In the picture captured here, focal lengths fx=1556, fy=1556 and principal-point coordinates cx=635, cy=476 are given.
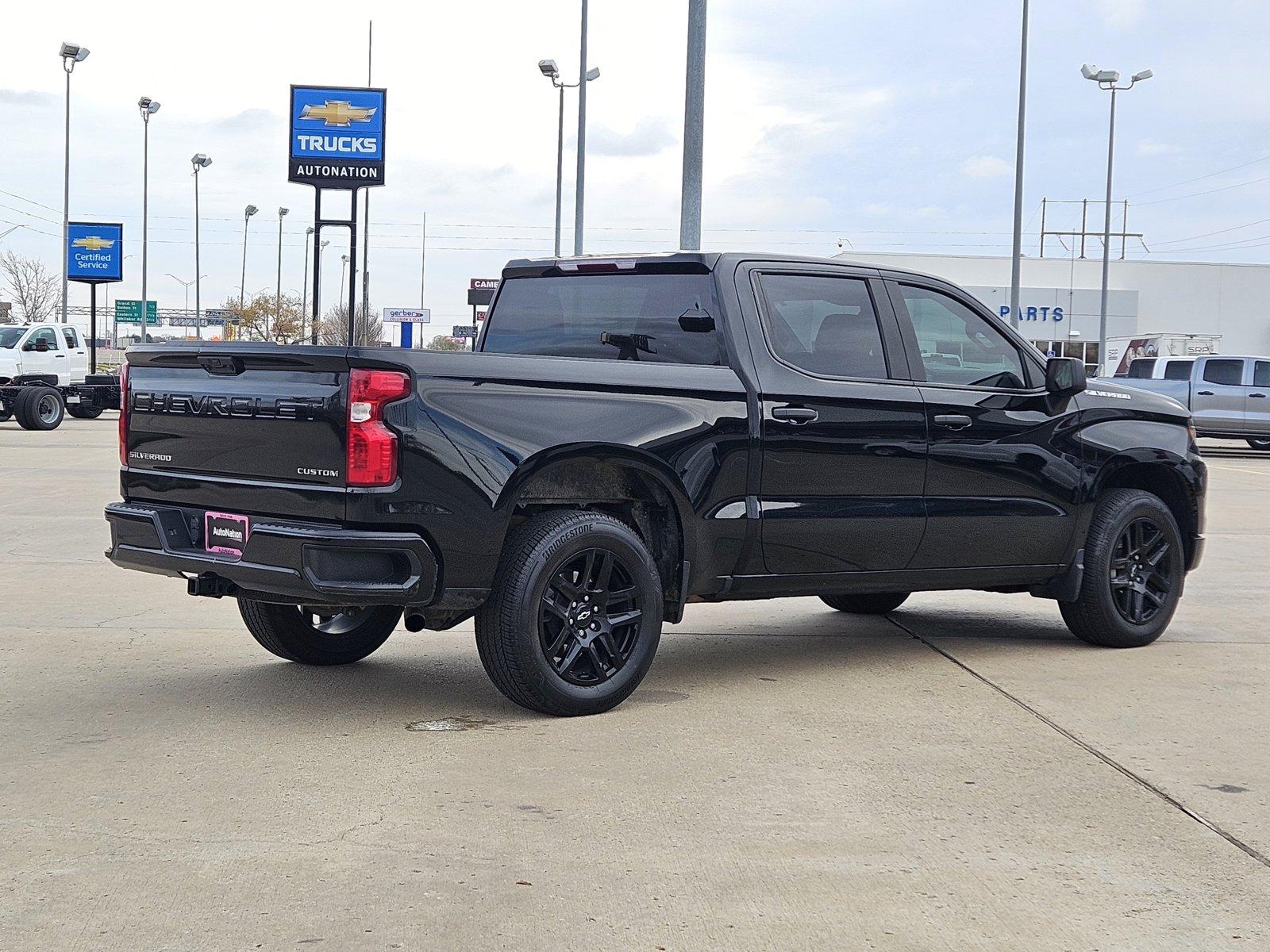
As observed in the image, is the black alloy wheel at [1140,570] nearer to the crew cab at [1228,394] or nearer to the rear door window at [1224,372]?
the crew cab at [1228,394]

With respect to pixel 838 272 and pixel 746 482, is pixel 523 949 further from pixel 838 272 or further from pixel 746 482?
pixel 838 272

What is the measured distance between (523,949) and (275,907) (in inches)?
27.5

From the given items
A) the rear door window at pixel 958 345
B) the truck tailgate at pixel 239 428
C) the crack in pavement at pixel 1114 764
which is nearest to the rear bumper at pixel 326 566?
the truck tailgate at pixel 239 428

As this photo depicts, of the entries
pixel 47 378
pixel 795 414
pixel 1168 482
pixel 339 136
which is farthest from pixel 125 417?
pixel 339 136

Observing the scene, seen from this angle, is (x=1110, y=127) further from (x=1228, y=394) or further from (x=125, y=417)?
(x=125, y=417)

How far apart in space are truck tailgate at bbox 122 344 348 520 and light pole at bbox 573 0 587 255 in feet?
72.9

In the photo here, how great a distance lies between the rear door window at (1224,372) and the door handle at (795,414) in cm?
2526

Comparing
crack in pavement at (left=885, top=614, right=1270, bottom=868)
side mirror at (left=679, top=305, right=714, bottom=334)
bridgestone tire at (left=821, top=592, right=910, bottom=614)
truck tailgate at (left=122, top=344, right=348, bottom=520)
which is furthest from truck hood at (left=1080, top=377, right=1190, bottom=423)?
truck tailgate at (left=122, top=344, right=348, bottom=520)

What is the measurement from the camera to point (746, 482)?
6.56 m

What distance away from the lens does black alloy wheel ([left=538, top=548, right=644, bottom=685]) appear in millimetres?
6102

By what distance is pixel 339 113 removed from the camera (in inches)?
1393

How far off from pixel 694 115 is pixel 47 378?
19.5m

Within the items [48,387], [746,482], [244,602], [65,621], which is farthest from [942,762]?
[48,387]

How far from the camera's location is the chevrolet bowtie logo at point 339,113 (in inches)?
1394
